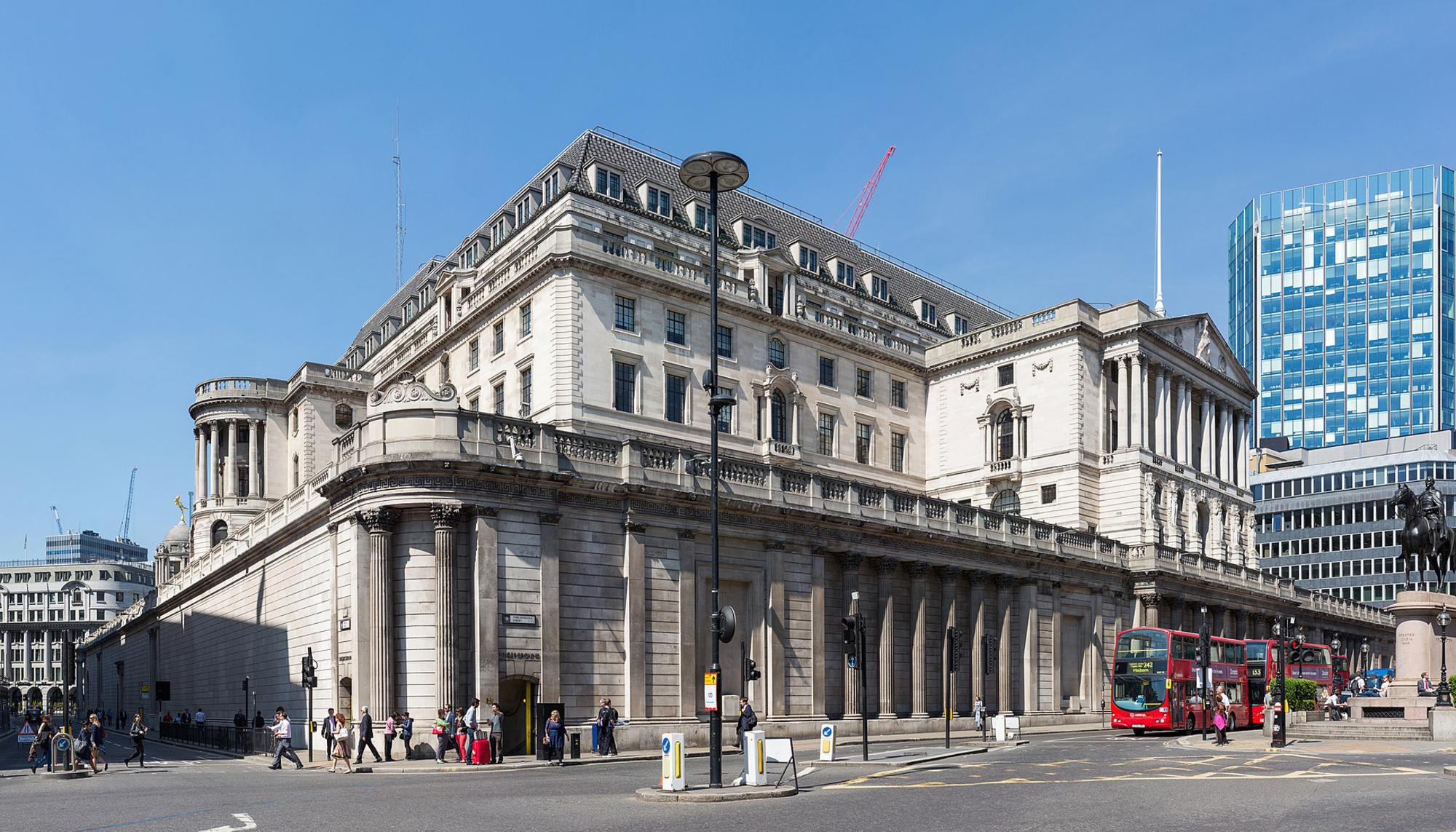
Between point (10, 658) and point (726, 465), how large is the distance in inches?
6805

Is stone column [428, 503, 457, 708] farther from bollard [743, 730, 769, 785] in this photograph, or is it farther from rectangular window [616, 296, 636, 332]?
rectangular window [616, 296, 636, 332]

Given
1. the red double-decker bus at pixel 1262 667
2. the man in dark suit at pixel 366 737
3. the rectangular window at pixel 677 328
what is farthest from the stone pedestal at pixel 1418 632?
the man in dark suit at pixel 366 737

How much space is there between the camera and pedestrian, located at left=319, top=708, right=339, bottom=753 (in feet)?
111

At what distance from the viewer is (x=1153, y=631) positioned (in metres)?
48.8

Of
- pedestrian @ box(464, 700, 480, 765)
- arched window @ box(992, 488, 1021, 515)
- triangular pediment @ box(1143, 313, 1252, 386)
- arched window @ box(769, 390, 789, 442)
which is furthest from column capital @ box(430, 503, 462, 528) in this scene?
triangular pediment @ box(1143, 313, 1252, 386)

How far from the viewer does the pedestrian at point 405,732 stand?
35.2 metres

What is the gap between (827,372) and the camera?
69438mm

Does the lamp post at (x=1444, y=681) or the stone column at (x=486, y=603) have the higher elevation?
the stone column at (x=486, y=603)

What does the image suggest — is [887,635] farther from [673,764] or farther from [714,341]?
[673,764]

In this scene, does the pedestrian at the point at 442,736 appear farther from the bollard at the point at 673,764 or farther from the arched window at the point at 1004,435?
the arched window at the point at 1004,435

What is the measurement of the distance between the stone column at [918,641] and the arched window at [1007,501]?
22350 millimetres

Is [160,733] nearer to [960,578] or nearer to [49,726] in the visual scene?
[49,726]

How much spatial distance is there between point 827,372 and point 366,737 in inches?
1575

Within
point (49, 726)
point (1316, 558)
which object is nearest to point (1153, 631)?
point (49, 726)
